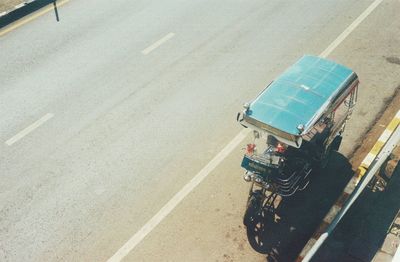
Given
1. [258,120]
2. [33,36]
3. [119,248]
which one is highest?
[258,120]

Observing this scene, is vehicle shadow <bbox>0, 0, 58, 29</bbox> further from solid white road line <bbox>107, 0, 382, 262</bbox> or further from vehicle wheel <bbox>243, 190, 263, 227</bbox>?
vehicle wheel <bbox>243, 190, 263, 227</bbox>

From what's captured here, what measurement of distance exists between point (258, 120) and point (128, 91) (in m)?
5.23

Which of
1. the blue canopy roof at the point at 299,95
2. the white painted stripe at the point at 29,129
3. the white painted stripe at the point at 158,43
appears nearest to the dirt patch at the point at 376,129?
the blue canopy roof at the point at 299,95

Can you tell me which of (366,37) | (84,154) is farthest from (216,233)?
(366,37)

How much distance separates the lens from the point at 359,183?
31.1 feet

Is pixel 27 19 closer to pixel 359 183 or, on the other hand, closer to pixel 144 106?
pixel 144 106

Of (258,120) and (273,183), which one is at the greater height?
(258,120)

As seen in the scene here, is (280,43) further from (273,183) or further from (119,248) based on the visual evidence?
(119,248)

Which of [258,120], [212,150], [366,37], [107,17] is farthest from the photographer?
[107,17]

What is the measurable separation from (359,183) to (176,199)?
3.99m

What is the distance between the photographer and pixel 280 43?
14.2 m

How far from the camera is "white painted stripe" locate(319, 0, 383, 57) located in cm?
1361

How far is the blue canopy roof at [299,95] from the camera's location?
28.6ft

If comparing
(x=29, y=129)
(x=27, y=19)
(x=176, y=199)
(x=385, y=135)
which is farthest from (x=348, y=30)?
(x=27, y=19)
